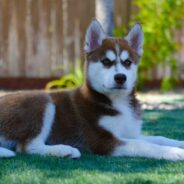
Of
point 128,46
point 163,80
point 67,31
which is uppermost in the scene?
point 128,46

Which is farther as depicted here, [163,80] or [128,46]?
[163,80]

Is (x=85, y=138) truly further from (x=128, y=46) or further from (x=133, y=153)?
(x=128, y=46)

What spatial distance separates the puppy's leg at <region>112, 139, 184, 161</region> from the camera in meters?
4.50

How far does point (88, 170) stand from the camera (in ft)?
13.6

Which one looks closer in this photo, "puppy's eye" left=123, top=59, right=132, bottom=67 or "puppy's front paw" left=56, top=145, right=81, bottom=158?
"puppy's front paw" left=56, top=145, right=81, bottom=158

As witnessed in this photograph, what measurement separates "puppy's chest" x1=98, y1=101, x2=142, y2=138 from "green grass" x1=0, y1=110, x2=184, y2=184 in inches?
12.8

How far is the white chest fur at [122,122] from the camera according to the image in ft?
16.0

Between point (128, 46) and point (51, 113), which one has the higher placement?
point (128, 46)

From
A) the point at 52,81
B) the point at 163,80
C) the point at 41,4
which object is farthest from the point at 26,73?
the point at 163,80

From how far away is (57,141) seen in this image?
16.4ft

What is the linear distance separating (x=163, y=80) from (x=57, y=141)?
23.5 feet

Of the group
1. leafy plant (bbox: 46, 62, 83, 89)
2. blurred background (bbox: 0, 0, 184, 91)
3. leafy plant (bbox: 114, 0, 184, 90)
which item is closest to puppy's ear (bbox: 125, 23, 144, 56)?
leafy plant (bbox: 46, 62, 83, 89)

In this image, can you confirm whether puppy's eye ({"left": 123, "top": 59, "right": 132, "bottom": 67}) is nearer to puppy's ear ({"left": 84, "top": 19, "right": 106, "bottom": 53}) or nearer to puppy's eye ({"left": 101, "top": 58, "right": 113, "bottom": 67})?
puppy's eye ({"left": 101, "top": 58, "right": 113, "bottom": 67})

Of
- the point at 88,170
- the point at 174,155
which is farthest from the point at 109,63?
the point at 88,170
